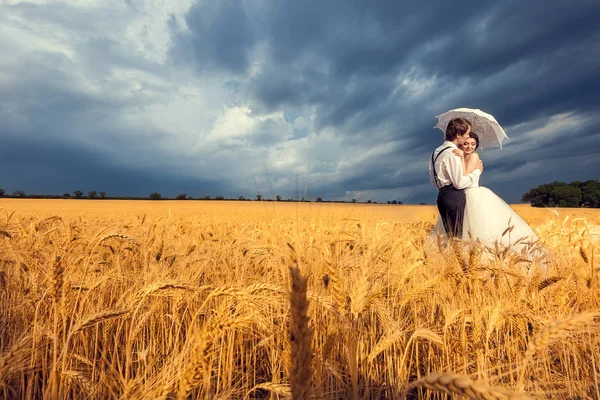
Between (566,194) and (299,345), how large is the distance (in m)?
47.7

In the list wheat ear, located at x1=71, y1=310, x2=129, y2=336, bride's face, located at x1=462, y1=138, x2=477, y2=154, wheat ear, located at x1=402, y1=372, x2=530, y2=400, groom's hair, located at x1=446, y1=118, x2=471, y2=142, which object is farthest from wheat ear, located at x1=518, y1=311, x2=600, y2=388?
bride's face, located at x1=462, y1=138, x2=477, y2=154

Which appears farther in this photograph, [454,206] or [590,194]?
[590,194]

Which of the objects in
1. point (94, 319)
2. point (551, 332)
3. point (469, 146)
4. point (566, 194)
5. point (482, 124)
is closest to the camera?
point (551, 332)

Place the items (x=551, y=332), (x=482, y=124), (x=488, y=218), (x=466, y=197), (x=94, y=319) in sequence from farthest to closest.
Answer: (x=482, y=124), (x=466, y=197), (x=488, y=218), (x=94, y=319), (x=551, y=332)

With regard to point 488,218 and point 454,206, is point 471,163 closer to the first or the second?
point 454,206

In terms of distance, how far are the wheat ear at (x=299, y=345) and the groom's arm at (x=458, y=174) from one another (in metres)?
4.39

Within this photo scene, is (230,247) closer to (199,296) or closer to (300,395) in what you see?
(199,296)

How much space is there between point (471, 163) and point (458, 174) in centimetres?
41

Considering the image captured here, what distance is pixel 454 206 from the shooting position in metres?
4.81

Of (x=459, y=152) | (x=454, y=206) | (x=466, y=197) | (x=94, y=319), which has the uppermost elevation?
(x=459, y=152)

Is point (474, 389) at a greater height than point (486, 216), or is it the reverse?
point (486, 216)

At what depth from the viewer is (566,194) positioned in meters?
38.2

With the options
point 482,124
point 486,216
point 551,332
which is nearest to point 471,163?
point 486,216

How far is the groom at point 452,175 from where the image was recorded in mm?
4551
